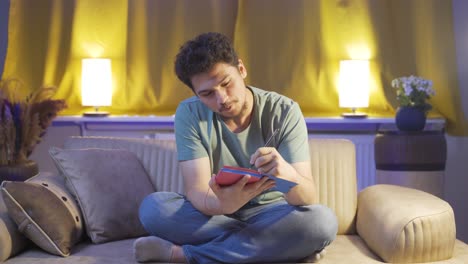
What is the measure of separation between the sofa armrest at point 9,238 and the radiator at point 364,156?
2.30 metres

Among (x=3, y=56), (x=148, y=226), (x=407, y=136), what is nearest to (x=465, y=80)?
(x=407, y=136)

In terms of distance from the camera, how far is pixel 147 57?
447 centimetres

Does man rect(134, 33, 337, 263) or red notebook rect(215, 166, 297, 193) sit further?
man rect(134, 33, 337, 263)

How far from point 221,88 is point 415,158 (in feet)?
6.23

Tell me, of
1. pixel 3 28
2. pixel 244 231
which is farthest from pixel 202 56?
pixel 3 28

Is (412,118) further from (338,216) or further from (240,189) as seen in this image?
(240,189)

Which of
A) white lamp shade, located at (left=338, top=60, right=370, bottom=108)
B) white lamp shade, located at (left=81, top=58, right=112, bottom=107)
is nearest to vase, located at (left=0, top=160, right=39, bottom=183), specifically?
white lamp shade, located at (left=81, top=58, right=112, bottom=107)

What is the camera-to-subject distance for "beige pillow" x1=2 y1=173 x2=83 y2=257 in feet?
7.97

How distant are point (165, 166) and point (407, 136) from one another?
1.53 m

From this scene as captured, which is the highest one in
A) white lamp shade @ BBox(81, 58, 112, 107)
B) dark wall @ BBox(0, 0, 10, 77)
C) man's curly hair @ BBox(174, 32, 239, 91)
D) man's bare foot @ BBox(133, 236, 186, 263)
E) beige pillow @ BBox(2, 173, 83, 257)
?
dark wall @ BBox(0, 0, 10, 77)

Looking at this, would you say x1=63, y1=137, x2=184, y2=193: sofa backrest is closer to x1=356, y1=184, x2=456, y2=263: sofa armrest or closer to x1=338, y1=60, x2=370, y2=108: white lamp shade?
x1=356, y1=184, x2=456, y2=263: sofa armrest

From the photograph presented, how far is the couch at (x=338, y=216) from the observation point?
2.29 metres

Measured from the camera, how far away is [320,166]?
287 centimetres

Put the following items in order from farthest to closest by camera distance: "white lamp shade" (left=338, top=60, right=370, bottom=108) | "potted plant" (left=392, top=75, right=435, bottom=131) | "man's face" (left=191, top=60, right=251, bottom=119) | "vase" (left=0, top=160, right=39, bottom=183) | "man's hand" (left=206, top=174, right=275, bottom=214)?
"white lamp shade" (left=338, top=60, right=370, bottom=108) → "potted plant" (left=392, top=75, right=435, bottom=131) → "vase" (left=0, top=160, right=39, bottom=183) → "man's face" (left=191, top=60, right=251, bottom=119) → "man's hand" (left=206, top=174, right=275, bottom=214)
